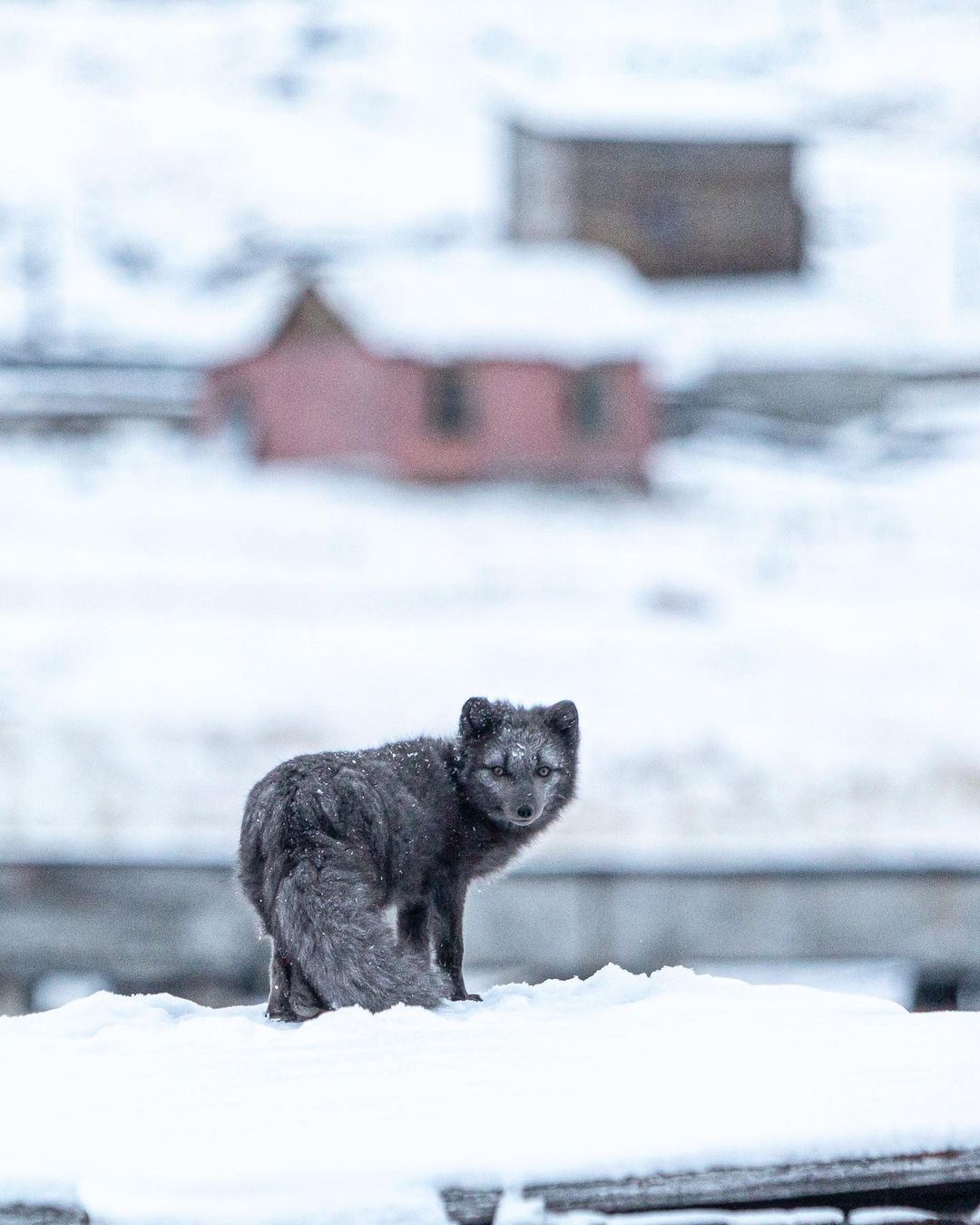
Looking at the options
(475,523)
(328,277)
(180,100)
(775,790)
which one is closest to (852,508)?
(475,523)

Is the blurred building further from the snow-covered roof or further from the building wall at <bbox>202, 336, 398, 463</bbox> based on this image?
the building wall at <bbox>202, 336, 398, 463</bbox>

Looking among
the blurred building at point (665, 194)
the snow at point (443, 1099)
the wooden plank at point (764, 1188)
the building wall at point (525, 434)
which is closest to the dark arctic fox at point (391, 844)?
the snow at point (443, 1099)

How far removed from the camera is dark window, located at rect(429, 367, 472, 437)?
127 feet

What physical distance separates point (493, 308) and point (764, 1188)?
126 ft

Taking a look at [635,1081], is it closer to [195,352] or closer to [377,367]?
[377,367]

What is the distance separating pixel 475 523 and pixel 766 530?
6.02 meters

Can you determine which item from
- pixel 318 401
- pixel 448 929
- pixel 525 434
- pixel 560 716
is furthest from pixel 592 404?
pixel 448 929

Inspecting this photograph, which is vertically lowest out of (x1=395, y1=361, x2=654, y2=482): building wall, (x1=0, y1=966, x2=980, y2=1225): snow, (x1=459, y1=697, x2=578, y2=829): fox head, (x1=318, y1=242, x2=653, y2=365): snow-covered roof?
(x1=0, y1=966, x2=980, y2=1225): snow

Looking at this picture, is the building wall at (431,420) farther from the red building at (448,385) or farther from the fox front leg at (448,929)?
the fox front leg at (448,929)

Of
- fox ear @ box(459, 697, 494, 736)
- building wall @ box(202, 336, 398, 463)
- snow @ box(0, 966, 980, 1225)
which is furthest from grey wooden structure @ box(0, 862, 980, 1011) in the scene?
building wall @ box(202, 336, 398, 463)

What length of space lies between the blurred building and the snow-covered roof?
3636 millimetres

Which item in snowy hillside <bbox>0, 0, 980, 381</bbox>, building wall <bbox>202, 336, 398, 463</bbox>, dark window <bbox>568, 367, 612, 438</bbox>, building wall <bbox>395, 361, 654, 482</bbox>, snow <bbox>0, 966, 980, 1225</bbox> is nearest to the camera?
snow <bbox>0, 966, 980, 1225</bbox>

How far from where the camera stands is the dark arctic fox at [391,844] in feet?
13.0

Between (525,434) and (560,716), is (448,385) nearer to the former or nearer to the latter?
(525,434)
